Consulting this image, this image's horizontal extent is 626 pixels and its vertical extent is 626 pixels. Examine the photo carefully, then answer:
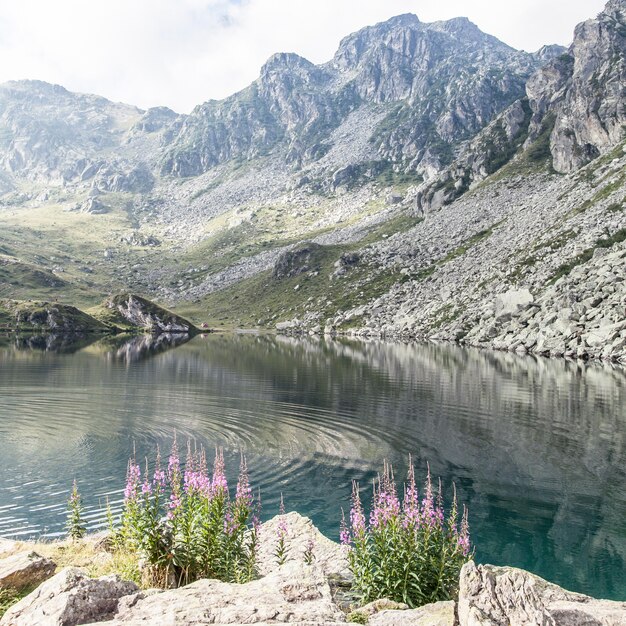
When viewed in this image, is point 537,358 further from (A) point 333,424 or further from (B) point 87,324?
(B) point 87,324

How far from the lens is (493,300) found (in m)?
133

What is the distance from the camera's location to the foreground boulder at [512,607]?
8828 mm

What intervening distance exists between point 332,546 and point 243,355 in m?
91.4

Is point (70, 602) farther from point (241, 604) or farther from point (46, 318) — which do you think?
point (46, 318)

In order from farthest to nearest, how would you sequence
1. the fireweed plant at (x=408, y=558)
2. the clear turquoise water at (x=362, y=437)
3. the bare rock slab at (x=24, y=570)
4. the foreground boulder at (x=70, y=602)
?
the clear turquoise water at (x=362, y=437), the fireweed plant at (x=408, y=558), the bare rock slab at (x=24, y=570), the foreground boulder at (x=70, y=602)

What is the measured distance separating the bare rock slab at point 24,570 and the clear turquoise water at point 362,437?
32.6 feet

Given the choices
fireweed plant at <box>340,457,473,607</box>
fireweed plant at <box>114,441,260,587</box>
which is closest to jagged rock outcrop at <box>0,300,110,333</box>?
fireweed plant at <box>114,441,260,587</box>

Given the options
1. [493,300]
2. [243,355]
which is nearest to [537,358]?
[493,300]

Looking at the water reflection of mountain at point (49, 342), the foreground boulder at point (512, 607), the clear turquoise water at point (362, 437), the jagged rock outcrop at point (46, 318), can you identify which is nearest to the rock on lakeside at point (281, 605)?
the foreground boulder at point (512, 607)

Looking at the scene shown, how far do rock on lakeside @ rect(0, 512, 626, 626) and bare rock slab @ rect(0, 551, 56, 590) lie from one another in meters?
2.82

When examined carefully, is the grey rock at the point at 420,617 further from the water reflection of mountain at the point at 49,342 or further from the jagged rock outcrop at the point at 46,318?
the jagged rock outcrop at the point at 46,318

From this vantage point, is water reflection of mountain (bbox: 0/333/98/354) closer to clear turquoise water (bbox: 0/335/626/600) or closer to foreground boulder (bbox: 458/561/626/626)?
clear turquoise water (bbox: 0/335/626/600)

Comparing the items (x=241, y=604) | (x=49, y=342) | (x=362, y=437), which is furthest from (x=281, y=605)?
(x=49, y=342)

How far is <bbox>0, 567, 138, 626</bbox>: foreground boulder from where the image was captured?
9.80m
